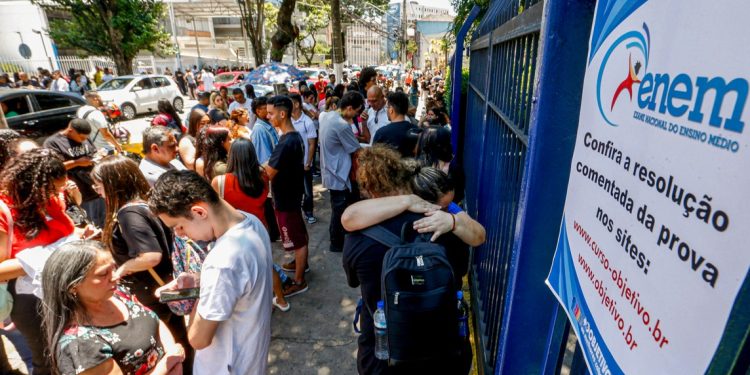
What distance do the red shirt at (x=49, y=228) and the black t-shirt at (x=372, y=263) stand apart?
2.07 m

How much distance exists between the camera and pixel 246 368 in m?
1.91

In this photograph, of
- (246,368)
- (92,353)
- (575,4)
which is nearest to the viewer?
(575,4)

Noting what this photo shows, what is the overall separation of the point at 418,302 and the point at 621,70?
42.6 inches

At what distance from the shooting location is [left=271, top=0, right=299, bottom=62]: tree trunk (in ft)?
42.3

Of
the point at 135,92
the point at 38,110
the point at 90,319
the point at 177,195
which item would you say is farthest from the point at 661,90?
the point at 135,92

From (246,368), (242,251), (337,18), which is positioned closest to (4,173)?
(242,251)

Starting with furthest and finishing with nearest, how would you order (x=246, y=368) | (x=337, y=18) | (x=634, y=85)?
(x=337, y=18) → (x=246, y=368) → (x=634, y=85)

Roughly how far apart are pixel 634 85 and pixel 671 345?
22.3 inches

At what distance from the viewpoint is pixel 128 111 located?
14.8 metres

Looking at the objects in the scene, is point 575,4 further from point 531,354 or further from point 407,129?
point 407,129

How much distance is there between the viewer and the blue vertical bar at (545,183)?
132 centimetres

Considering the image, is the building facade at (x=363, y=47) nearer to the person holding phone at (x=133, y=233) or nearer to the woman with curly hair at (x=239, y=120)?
the woman with curly hair at (x=239, y=120)

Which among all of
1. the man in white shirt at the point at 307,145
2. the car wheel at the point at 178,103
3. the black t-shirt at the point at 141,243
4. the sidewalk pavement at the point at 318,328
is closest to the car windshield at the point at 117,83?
the car wheel at the point at 178,103

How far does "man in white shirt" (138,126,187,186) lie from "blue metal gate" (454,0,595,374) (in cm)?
293
